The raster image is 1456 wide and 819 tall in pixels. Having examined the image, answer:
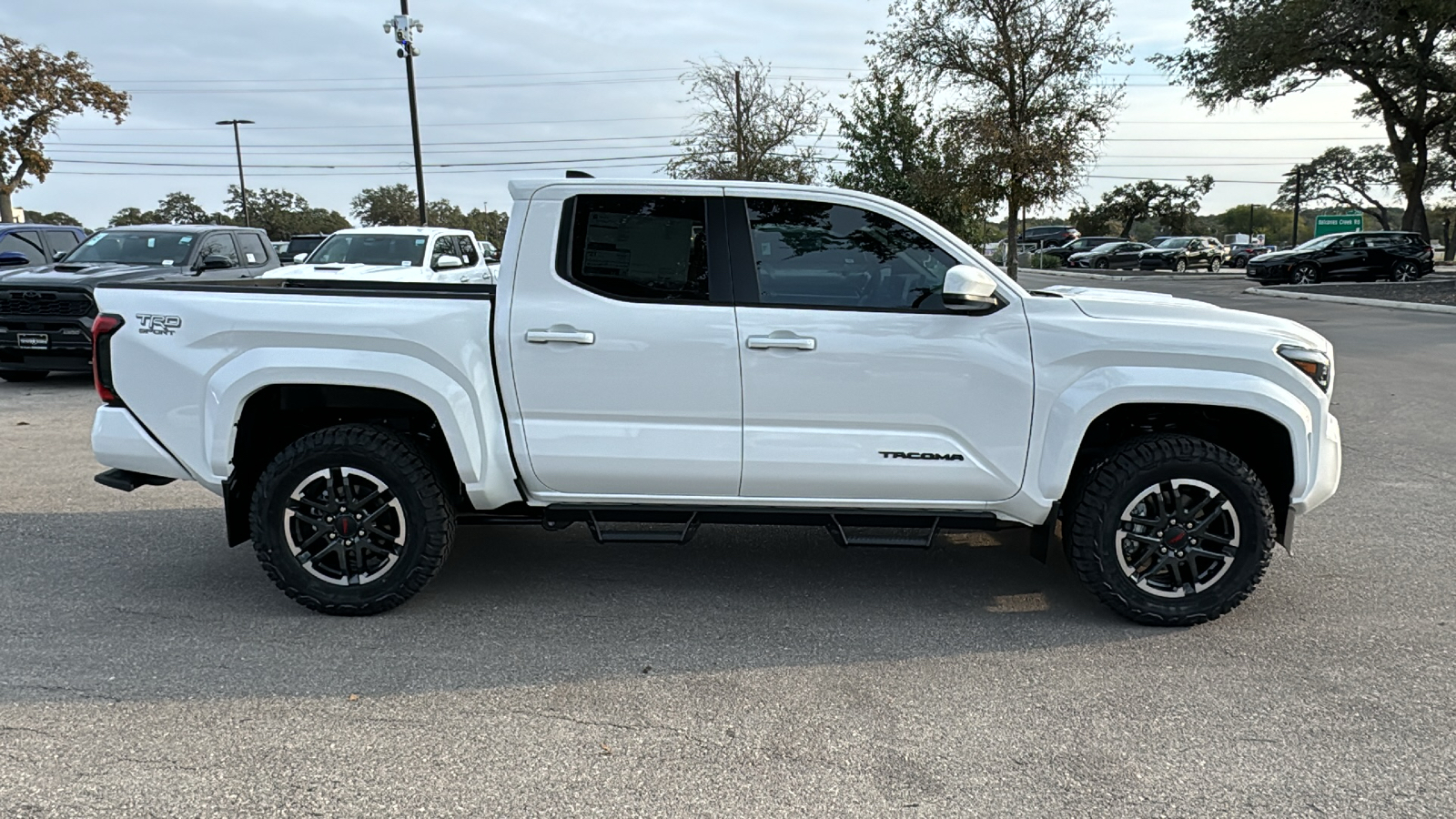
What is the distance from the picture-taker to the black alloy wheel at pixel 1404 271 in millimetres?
29547

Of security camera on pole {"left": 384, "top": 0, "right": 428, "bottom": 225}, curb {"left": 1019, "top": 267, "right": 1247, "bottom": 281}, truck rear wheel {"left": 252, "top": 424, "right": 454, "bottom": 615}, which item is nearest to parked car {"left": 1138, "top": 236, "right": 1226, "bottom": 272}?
curb {"left": 1019, "top": 267, "right": 1247, "bottom": 281}

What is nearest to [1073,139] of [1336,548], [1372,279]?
[1372,279]

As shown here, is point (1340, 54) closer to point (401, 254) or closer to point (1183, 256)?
point (1183, 256)

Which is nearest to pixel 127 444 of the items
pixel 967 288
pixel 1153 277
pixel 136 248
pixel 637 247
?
pixel 637 247

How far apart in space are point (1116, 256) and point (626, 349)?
45.4 metres

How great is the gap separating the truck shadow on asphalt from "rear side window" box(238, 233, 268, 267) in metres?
8.00

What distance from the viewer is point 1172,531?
13.7ft

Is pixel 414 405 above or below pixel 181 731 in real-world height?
above

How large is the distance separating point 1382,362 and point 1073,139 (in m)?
14.6

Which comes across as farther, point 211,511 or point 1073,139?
point 1073,139

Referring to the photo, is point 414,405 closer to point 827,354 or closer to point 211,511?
point 827,354

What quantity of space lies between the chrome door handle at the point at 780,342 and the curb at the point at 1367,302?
69.2 ft

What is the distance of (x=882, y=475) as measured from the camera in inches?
163

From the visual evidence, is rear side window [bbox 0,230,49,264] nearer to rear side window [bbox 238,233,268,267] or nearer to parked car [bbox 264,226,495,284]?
rear side window [bbox 238,233,268,267]
